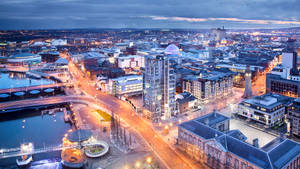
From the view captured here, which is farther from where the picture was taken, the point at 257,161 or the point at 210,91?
the point at 210,91

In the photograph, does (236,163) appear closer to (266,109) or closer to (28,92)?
(266,109)

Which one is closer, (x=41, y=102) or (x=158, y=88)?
(x=158, y=88)

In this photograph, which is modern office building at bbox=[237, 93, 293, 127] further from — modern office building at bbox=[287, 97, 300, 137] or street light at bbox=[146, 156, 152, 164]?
street light at bbox=[146, 156, 152, 164]

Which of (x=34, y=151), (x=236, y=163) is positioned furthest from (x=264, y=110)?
(x=34, y=151)

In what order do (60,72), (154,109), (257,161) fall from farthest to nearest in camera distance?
1. (60,72)
2. (154,109)
3. (257,161)

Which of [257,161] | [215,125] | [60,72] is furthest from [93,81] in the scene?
[257,161]

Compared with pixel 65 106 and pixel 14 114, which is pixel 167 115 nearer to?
pixel 65 106
